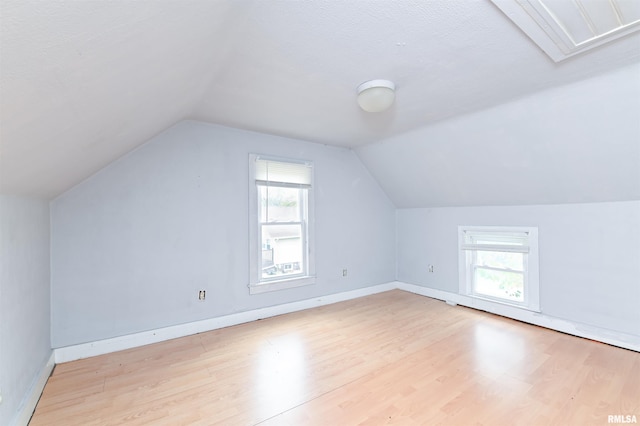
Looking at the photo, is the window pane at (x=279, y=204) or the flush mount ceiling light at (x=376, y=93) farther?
the window pane at (x=279, y=204)

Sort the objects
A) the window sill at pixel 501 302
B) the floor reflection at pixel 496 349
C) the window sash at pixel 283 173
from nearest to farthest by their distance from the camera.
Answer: the floor reflection at pixel 496 349 → the window sill at pixel 501 302 → the window sash at pixel 283 173

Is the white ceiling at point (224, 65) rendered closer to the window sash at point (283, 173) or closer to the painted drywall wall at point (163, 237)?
the painted drywall wall at point (163, 237)

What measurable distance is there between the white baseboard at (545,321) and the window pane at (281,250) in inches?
86.6

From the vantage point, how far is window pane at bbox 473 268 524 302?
3.51m

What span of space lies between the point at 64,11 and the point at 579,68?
115 inches

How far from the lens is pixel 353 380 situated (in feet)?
7.22

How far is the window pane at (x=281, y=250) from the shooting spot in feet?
12.1

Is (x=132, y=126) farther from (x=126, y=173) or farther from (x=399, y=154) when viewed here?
(x=399, y=154)

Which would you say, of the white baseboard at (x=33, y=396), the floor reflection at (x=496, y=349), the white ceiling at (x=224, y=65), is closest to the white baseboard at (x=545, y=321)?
the floor reflection at (x=496, y=349)

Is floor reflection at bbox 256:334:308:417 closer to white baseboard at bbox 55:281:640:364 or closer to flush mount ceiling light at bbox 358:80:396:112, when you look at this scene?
white baseboard at bbox 55:281:640:364

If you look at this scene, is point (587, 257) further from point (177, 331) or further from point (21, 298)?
point (21, 298)

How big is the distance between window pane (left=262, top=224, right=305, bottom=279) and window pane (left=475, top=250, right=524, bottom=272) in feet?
8.24

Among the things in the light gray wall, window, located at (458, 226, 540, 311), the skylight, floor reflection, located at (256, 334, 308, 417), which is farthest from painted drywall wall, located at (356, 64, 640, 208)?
the light gray wall

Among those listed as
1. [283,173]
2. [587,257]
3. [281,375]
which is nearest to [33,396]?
[281,375]
